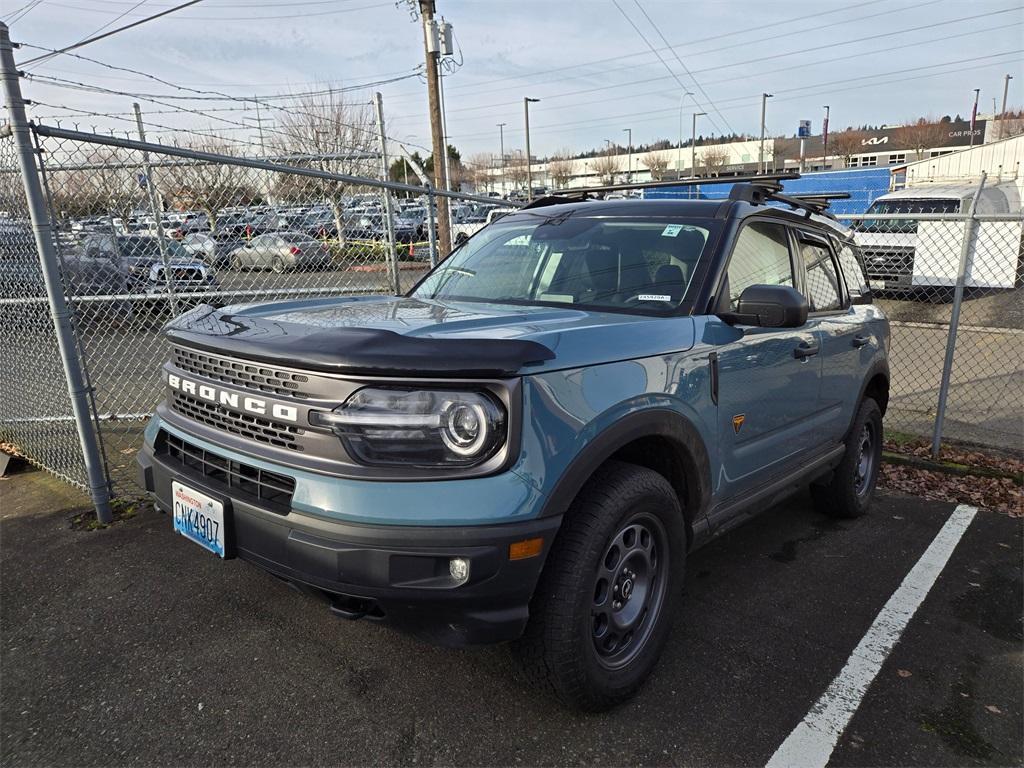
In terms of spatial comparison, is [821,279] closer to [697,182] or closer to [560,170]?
[697,182]

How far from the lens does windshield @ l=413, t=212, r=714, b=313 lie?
298 centimetres

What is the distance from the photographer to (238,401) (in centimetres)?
231

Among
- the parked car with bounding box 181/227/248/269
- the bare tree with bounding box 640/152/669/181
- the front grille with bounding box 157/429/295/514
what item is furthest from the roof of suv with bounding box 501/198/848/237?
the bare tree with bounding box 640/152/669/181

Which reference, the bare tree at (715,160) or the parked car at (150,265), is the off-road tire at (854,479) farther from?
the bare tree at (715,160)

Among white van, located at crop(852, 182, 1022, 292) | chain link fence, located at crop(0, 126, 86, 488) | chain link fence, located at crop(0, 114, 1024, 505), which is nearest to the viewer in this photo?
chain link fence, located at crop(0, 126, 86, 488)

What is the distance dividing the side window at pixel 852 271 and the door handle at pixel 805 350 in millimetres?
1016

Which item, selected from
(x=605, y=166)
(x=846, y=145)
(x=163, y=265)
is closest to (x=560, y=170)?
(x=605, y=166)

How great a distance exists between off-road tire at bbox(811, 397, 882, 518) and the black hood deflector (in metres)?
2.88

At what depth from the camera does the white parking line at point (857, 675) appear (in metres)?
2.29

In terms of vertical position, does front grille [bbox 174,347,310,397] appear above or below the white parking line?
above

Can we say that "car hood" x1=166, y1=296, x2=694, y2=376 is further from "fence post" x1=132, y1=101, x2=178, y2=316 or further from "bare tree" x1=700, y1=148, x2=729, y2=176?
"bare tree" x1=700, y1=148, x2=729, y2=176

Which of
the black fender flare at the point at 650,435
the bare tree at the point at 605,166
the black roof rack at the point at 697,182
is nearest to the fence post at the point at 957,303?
the black roof rack at the point at 697,182

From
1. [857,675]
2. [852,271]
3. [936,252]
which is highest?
[852,271]

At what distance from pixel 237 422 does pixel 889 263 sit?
36.8ft
